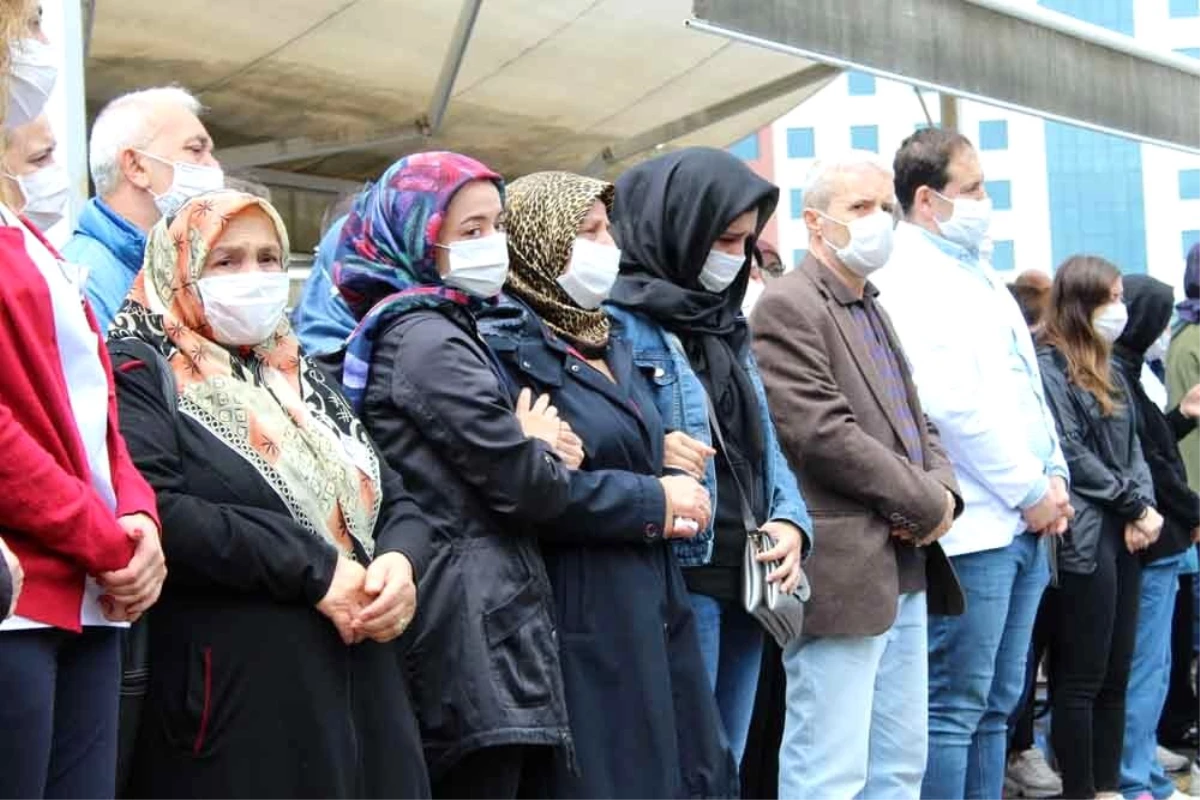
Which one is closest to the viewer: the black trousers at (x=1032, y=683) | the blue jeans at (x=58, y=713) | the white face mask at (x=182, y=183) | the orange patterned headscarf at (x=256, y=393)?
the blue jeans at (x=58, y=713)

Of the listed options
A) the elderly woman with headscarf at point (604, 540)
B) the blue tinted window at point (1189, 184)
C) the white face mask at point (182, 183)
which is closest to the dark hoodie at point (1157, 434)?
the elderly woman with headscarf at point (604, 540)

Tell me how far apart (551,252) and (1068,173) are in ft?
227

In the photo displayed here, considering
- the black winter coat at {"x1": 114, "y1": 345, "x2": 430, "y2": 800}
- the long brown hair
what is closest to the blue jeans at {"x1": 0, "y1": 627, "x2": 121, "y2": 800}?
the black winter coat at {"x1": 114, "y1": 345, "x2": 430, "y2": 800}

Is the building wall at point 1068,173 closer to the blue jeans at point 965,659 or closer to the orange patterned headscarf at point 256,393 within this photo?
the blue jeans at point 965,659

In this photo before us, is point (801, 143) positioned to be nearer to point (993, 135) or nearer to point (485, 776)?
point (993, 135)

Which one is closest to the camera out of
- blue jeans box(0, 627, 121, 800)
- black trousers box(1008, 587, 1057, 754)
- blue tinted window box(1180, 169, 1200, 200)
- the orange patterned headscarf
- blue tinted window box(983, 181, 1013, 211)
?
blue jeans box(0, 627, 121, 800)

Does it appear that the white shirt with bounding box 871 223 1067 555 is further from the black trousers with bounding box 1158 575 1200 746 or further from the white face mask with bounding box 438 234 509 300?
the black trousers with bounding box 1158 575 1200 746

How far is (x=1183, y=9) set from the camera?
61469 mm

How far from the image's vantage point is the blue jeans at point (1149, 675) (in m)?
6.35

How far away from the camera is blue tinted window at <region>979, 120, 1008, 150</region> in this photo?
66.6 m

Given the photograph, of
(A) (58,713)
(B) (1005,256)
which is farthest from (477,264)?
(B) (1005,256)

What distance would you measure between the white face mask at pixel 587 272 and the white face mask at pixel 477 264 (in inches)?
9.9

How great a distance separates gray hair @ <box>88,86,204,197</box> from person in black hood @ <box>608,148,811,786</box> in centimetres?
120

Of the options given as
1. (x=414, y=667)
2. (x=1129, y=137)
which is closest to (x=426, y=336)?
(x=414, y=667)
